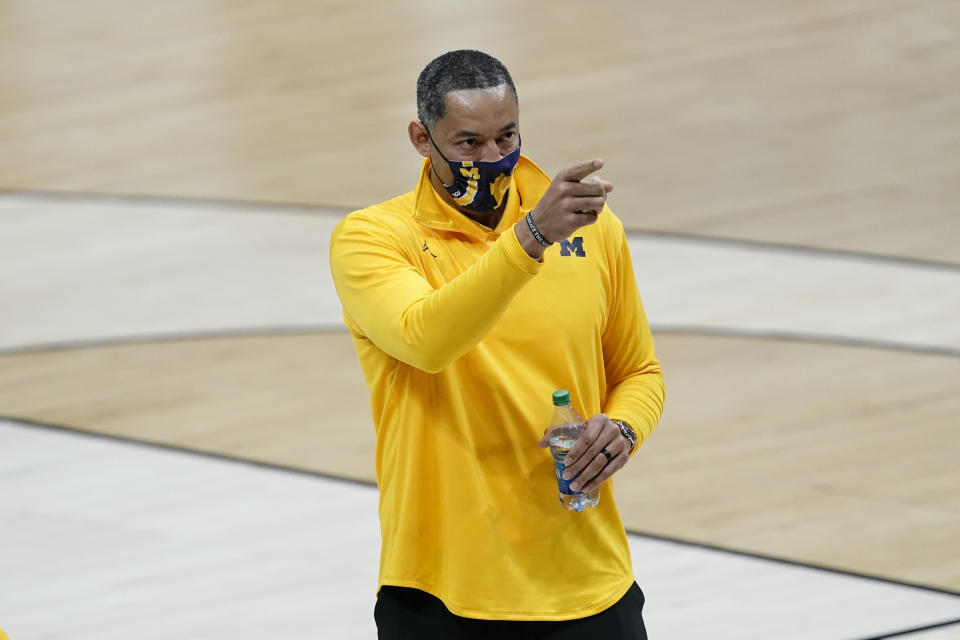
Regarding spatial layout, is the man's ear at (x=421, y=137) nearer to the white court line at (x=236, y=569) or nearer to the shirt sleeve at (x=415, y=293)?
the shirt sleeve at (x=415, y=293)

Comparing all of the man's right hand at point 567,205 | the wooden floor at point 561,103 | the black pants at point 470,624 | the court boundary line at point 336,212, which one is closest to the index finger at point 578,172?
the man's right hand at point 567,205

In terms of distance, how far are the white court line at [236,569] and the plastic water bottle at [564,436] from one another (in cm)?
166

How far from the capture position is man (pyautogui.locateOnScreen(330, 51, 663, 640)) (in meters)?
2.57

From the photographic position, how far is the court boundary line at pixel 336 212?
6648 mm

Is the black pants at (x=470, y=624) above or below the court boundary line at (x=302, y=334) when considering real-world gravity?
above

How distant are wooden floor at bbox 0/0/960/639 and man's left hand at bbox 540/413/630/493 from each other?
6.03 feet

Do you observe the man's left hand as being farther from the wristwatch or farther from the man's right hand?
the man's right hand

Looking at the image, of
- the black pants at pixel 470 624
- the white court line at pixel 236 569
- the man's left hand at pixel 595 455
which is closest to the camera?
the man's left hand at pixel 595 455

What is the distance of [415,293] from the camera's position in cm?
248

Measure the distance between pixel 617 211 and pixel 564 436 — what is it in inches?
188

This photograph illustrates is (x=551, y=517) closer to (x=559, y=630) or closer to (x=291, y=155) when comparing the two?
(x=559, y=630)

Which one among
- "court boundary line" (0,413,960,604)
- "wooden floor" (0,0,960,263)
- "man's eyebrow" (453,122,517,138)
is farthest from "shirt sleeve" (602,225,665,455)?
"wooden floor" (0,0,960,263)

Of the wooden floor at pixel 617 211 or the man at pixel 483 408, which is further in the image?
the wooden floor at pixel 617 211

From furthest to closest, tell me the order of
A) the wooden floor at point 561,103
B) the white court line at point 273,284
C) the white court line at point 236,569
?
the wooden floor at point 561,103
the white court line at point 273,284
the white court line at point 236,569
